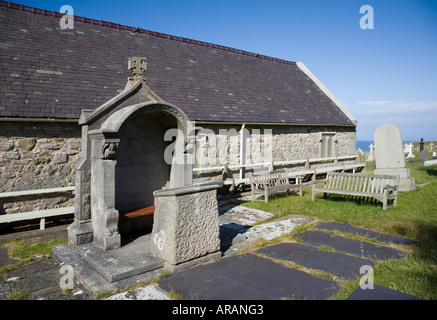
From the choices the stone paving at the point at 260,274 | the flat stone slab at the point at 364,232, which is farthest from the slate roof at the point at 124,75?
the flat stone slab at the point at 364,232

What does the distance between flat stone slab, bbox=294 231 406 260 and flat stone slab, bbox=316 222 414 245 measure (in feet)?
1.37

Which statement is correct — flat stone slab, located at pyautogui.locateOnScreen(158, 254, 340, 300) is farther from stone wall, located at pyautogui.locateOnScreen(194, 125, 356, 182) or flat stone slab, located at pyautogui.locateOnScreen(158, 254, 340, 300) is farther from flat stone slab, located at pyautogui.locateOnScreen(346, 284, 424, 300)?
stone wall, located at pyautogui.locateOnScreen(194, 125, 356, 182)

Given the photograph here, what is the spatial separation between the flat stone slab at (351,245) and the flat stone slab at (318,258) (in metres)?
0.27

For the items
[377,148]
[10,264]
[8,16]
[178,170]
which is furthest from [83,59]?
[377,148]

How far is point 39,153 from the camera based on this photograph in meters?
8.25

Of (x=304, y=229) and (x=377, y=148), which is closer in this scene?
(x=304, y=229)

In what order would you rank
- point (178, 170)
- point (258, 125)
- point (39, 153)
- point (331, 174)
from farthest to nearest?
point (258, 125)
point (331, 174)
point (39, 153)
point (178, 170)

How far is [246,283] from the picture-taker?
416 centimetres

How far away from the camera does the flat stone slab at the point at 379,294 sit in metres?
3.59

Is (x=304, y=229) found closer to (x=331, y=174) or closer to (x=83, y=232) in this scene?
(x=331, y=174)

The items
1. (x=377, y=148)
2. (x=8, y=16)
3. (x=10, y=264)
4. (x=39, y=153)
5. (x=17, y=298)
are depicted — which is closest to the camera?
(x=17, y=298)

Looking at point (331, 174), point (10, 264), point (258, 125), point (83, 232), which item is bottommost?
point (10, 264)

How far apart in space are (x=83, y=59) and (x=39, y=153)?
3.86 metres

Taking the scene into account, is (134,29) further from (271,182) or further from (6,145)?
(271,182)
